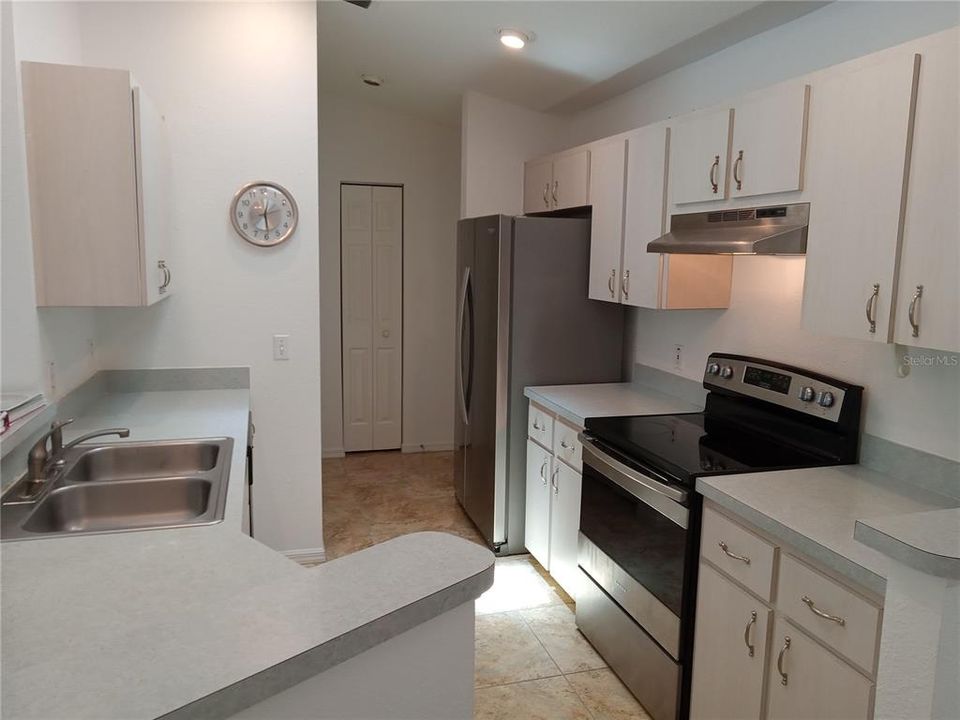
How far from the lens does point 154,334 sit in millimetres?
3174

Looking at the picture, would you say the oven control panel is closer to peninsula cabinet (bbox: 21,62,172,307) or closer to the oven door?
the oven door

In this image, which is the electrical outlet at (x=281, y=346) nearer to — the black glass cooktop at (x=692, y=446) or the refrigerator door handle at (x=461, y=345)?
the refrigerator door handle at (x=461, y=345)

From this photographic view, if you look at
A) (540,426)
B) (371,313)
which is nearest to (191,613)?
(540,426)

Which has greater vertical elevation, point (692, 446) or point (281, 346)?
point (281, 346)

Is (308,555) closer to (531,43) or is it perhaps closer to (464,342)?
(464,342)

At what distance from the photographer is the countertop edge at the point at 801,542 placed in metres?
1.53

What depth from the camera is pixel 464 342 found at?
13.0 ft

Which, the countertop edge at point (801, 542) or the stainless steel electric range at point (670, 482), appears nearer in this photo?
the countertop edge at point (801, 542)

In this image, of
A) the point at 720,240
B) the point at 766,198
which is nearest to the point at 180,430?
the point at 720,240

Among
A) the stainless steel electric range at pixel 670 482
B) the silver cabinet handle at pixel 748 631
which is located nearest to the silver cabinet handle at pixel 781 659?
the silver cabinet handle at pixel 748 631

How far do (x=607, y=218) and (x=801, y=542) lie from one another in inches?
79.5

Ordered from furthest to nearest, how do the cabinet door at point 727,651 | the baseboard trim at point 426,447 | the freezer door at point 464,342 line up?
the baseboard trim at point 426,447, the freezer door at point 464,342, the cabinet door at point 727,651

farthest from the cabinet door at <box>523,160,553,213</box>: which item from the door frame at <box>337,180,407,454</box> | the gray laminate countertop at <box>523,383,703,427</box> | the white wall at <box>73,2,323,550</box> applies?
the white wall at <box>73,2,323,550</box>

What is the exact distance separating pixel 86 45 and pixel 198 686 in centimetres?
303
